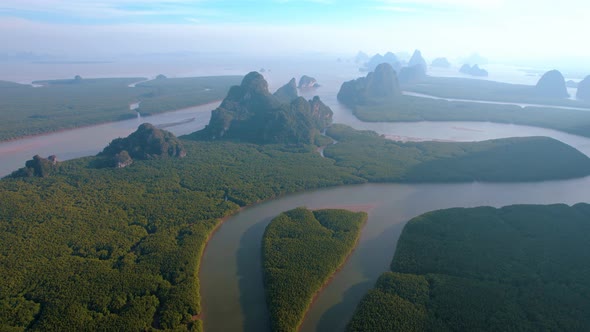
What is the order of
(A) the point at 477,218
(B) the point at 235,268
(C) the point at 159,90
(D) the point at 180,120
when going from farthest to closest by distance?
(C) the point at 159,90 < (D) the point at 180,120 < (A) the point at 477,218 < (B) the point at 235,268

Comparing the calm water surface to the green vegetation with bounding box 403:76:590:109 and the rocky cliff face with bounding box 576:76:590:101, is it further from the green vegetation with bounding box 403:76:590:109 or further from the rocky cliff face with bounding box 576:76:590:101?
the rocky cliff face with bounding box 576:76:590:101

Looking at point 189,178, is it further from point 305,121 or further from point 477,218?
point 477,218

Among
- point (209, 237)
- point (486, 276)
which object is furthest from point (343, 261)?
point (209, 237)

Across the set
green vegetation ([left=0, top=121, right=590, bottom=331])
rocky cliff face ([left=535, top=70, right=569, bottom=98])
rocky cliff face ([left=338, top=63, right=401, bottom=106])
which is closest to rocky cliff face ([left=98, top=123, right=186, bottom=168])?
green vegetation ([left=0, top=121, right=590, bottom=331])

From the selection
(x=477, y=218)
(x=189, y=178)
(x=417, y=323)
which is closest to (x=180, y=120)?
(x=189, y=178)

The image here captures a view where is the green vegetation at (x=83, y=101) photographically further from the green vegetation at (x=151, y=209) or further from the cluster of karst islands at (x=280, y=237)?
the cluster of karst islands at (x=280, y=237)

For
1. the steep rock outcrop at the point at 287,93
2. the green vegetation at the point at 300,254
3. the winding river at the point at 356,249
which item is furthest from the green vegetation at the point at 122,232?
Answer: the steep rock outcrop at the point at 287,93
